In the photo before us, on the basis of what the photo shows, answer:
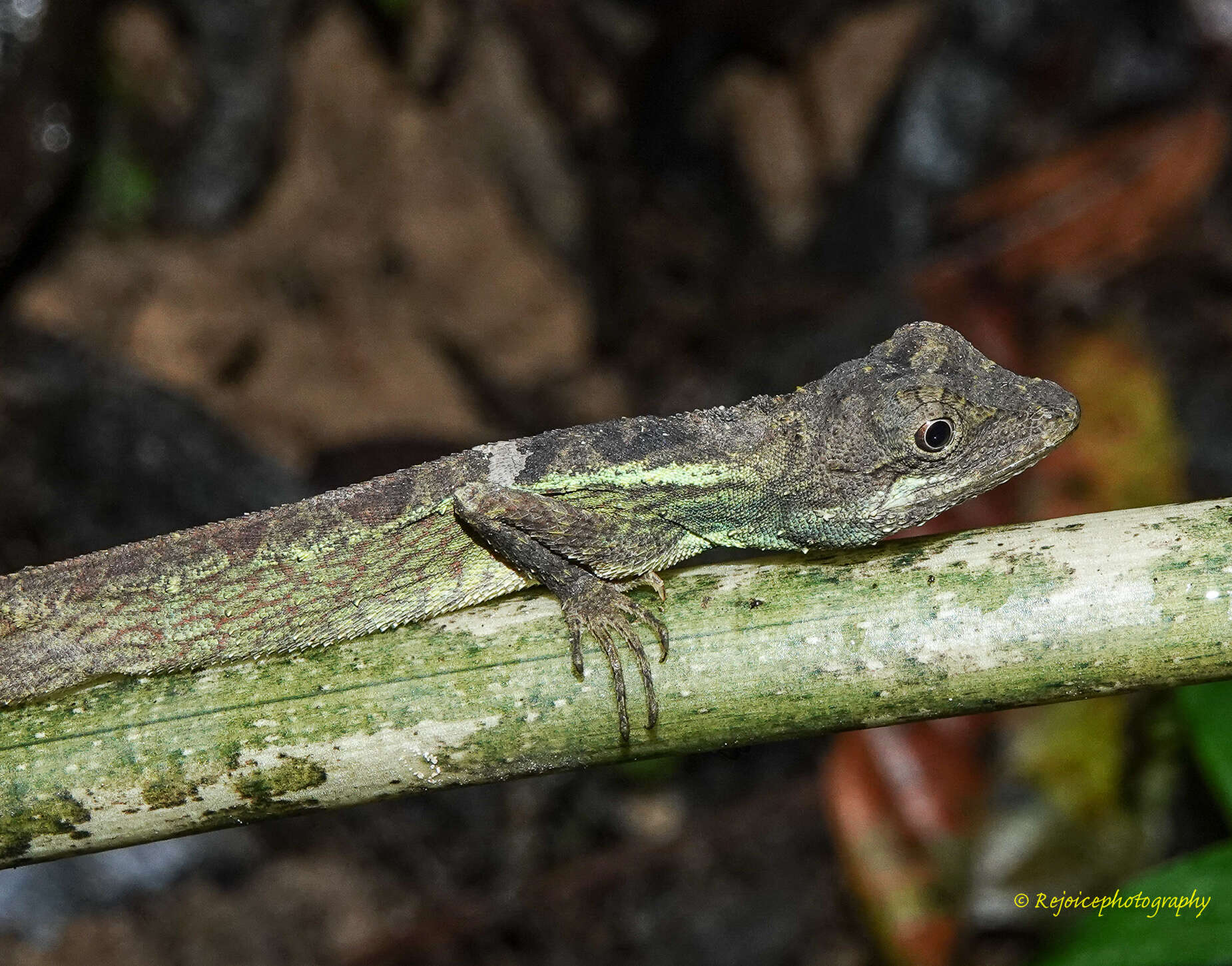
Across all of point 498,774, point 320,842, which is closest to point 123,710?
point 498,774

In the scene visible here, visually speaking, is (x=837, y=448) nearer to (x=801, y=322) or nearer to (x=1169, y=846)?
(x=1169, y=846)

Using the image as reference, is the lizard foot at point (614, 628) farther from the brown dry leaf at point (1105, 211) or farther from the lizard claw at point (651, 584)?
the brown dry leaf at point (1105, 211)

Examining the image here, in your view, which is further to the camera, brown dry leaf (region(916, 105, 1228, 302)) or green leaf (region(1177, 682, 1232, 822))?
brown dry leaf (region(916, 105, 1228, 302))

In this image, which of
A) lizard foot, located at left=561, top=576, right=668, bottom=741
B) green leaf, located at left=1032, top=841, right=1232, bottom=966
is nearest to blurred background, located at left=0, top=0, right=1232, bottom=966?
green leaf, located at left=1032, top=841, right=1232, bottom=966

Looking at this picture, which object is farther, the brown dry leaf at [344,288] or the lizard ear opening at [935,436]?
the brown dry leaf at [344,288]

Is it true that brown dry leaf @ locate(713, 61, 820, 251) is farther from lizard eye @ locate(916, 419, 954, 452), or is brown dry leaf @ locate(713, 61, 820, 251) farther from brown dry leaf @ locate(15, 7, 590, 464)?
lizard eye @ locate(916, 419, 954, 452)

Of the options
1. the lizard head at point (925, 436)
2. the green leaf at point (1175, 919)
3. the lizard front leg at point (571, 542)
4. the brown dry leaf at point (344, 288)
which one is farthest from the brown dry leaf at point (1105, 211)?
the green leaf at point (1175, 919)

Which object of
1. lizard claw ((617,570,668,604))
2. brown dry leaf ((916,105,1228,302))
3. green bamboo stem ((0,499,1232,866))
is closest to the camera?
green bamboo stem ((0,499,1232,866))
